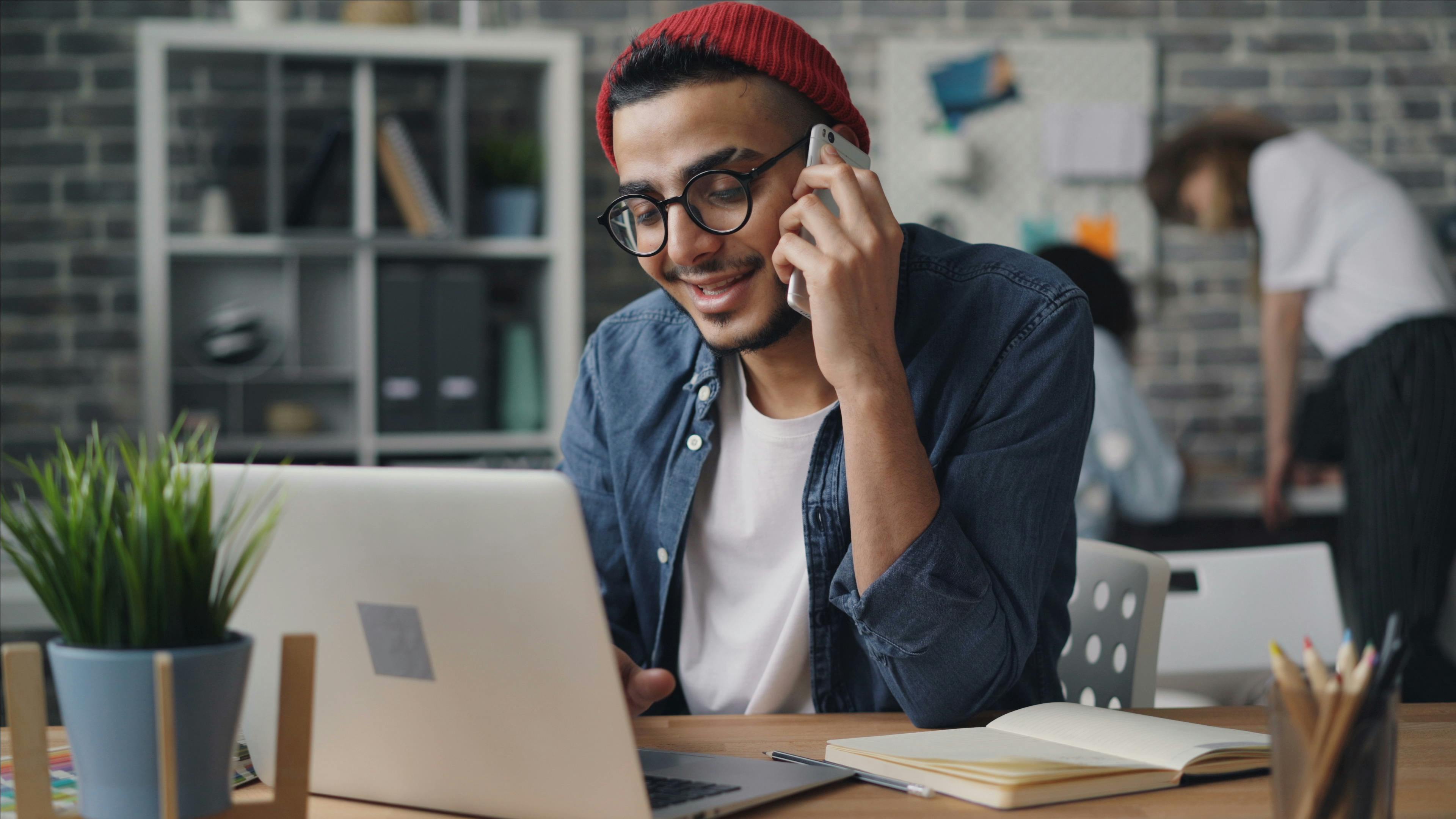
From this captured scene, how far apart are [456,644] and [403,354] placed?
2.52 m

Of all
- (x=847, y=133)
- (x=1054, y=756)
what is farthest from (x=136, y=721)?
(x=847, y=133)

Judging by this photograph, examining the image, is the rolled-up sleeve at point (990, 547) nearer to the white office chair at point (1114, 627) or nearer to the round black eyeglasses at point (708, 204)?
the white office chair at point (1114, 627)

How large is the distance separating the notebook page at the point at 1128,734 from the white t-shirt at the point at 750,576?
310 mm

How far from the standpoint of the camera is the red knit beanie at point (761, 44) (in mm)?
1253

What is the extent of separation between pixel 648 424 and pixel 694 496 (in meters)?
0.11

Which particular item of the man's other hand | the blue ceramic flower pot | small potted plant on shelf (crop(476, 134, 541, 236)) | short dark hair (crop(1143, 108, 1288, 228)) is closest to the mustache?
the man's other hand

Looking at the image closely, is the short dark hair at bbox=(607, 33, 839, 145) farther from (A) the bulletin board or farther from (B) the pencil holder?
(A) the bulletin board

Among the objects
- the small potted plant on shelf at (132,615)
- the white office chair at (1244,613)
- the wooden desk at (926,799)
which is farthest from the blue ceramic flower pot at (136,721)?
the white office chair at (1244,613)

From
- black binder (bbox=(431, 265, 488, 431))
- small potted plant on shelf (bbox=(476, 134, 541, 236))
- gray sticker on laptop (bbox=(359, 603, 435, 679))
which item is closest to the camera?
gray sticker on laptop (bbox=(359, 603, 435, 679))

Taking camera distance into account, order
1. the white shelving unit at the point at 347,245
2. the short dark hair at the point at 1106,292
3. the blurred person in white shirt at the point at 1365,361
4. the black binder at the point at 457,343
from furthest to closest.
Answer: the black binder at the point at 457,343 → the white shelving unit at the point at 347,245 → the blurred person in white shirt at the point at 1365,361 → the short dark hair at the point at 1106,292

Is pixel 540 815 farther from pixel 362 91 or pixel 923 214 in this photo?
pixel 923 214

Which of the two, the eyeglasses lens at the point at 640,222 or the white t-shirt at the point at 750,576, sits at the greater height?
the eyeglasses lens at the point at 640,222

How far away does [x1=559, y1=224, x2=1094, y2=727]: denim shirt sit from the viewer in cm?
107

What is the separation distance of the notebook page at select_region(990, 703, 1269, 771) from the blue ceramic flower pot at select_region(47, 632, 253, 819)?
0.59m
